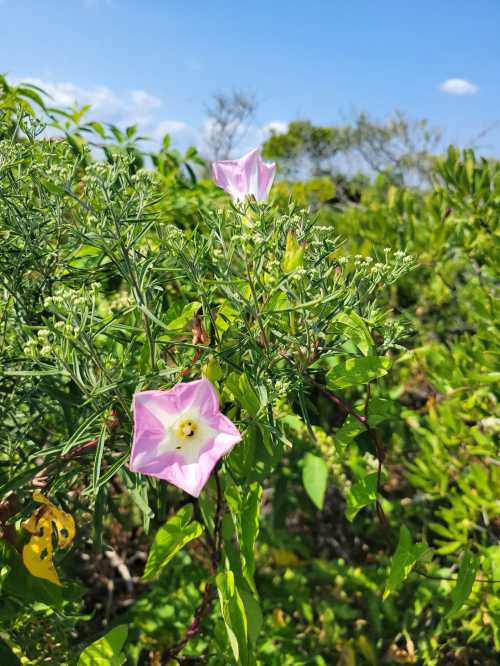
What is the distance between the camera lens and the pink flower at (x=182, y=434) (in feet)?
2.14

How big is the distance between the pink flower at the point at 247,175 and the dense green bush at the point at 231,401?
0.20ft

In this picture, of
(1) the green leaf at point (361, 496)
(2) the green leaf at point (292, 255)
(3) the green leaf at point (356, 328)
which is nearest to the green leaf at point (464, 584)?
(1) the green leaf at point (361, 496)

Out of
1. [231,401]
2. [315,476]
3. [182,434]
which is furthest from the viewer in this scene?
[315,476]

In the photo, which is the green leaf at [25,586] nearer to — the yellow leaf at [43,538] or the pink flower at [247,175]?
the yellow leaf at [43,538]

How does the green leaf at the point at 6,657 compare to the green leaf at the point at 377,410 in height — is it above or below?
below

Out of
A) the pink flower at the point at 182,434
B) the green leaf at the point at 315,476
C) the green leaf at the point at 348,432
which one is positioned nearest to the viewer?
the pink flower at the point at 182,434

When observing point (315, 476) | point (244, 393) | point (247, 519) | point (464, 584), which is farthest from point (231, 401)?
point (315, 476)

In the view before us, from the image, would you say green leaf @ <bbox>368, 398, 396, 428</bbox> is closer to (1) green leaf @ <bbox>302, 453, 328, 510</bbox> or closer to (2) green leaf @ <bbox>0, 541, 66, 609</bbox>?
(2) green leaf @ <bbox>0, 541, 66, 609</bbox>

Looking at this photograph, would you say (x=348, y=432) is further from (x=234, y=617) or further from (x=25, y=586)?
(x=25, y=586)

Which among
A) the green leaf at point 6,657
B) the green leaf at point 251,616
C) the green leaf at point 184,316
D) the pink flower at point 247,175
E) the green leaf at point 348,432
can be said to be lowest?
the green leaf at point 6,657

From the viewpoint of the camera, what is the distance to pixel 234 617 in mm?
788

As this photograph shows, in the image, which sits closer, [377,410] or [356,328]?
[356,328]

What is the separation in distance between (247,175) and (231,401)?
33 cm

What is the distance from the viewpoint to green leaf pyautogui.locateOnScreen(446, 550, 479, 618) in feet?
3.11
